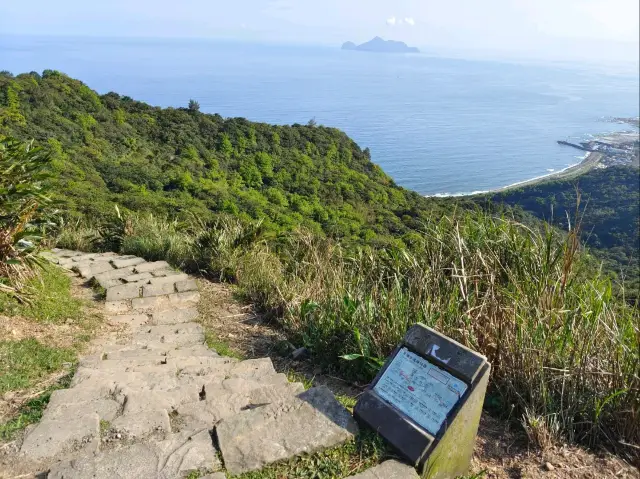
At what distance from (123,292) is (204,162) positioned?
22.6 m

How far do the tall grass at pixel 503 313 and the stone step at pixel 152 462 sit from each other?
3.68 feet

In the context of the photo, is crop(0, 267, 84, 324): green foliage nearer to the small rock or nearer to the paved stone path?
the paved stone path

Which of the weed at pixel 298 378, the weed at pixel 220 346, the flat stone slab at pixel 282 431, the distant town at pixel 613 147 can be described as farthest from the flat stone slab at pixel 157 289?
the distant town at pixel 613 147

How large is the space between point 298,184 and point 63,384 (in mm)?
24615

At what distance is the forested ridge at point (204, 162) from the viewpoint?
61.3 feet

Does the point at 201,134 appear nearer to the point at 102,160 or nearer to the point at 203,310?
the point at 102,160

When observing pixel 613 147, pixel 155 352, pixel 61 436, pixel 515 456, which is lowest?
pixel 613 147

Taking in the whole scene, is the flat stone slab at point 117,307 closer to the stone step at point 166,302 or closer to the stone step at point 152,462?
the stone step at point 166,302

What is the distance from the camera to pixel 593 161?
47781 millimetres

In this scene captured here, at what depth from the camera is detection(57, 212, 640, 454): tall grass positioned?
7.27 feet

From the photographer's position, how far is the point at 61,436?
6.12 ft

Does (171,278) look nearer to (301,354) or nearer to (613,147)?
(301,354)

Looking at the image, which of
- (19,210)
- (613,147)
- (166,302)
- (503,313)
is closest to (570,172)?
(613,147)

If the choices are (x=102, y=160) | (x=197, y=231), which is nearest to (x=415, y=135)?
(x=102, y=160)
